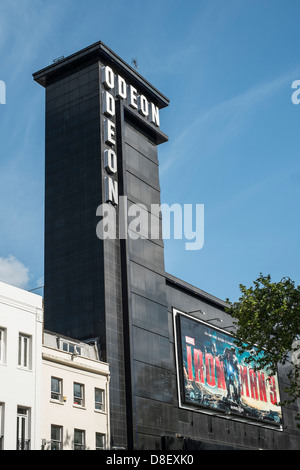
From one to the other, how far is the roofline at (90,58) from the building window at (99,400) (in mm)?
34940

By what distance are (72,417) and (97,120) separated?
30610 mm

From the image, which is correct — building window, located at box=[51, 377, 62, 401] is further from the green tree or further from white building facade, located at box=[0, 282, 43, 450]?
the green tree

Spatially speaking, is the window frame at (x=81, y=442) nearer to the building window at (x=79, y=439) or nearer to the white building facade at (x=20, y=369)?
the building window at (x=79, y=439)

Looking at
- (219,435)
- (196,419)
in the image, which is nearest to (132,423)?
(196,419)

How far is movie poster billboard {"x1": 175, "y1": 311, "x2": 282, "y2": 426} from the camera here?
2712 inches

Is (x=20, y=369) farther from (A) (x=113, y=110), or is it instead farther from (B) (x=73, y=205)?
(A) (x=113, y=110)

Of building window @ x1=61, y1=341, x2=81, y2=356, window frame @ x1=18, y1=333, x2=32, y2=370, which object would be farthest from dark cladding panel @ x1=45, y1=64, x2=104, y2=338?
window frame @ x1=18, y1=333, x2=32, y2=370

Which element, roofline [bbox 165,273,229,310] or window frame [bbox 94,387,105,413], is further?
roofline [bbox 165,273,229,310]

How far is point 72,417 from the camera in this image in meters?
51.7

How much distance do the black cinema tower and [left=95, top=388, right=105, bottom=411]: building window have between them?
4.29 feet

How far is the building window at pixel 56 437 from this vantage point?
49.3 meters
